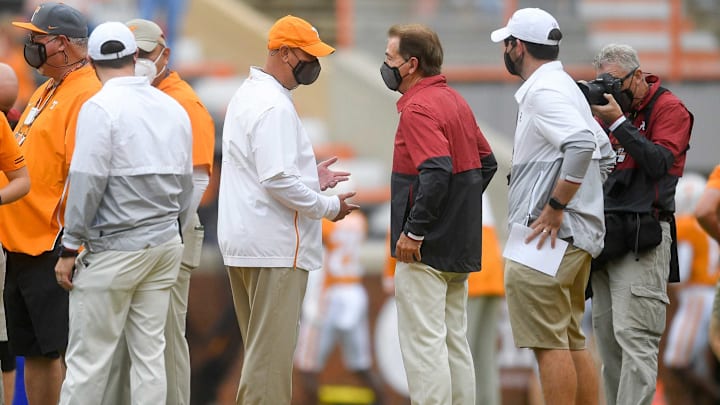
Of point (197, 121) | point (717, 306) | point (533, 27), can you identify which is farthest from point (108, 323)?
point (717, 306)

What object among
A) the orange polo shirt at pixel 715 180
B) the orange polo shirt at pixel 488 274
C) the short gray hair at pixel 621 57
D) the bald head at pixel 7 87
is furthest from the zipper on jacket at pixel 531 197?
the bald head at pixel 7 87

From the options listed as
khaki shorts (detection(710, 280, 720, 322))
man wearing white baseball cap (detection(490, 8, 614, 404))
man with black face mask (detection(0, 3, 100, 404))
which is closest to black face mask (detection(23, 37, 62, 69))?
man with black face mask (detection(0, 3, 100, 404))

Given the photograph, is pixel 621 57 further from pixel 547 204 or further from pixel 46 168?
pixel 46 168

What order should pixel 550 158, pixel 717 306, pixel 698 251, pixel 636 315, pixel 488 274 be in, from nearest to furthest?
1. pixel 550 158
2. pixel 636 315
3. pixel 717 306
4. pixel 488 274
5. pixel 698 251

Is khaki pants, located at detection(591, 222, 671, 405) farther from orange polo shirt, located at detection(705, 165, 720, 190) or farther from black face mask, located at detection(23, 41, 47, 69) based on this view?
black face mask, located at detection(23, 41, 47, 69)

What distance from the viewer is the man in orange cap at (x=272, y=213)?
586 centimetres

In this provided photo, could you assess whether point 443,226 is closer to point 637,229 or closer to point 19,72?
point 637,229

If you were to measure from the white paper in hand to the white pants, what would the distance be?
1.57 meters

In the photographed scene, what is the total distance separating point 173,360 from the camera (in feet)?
21.1

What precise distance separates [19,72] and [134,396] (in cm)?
686

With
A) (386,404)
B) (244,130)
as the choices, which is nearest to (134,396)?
(244,130)

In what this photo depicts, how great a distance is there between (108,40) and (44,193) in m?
0.88

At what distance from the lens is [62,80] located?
6.23m

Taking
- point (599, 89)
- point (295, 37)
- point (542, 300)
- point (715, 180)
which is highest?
point (295, 37)
